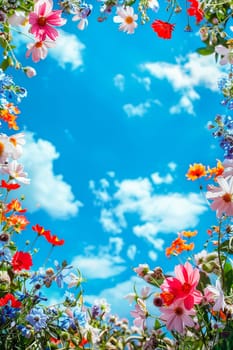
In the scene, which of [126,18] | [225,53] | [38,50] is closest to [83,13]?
[126,18]

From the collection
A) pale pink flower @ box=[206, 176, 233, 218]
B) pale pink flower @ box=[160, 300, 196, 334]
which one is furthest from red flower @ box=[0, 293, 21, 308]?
pale pink flower @ box=[206, 176, 233, 218]

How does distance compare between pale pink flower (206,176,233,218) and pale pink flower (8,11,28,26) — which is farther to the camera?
pale pink flower (8,11,28,26)

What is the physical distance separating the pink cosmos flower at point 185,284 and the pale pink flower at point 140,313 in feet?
1.05

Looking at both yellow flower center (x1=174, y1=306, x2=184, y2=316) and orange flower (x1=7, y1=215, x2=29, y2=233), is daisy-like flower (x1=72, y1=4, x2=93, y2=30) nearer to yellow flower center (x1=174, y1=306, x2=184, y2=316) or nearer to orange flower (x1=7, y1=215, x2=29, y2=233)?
orange flower (x1=7, y1=215, x2=29, y2=233)

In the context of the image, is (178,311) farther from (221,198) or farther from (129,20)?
(129,20)

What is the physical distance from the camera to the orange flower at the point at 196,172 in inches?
91.9

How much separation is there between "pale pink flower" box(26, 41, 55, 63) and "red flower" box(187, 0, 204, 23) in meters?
0.85

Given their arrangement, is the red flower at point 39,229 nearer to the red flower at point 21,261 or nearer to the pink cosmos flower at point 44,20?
the red flower at point 21,261

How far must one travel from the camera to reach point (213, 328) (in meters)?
1.42

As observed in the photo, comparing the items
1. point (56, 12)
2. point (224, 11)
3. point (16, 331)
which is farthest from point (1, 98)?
point (224, 11)

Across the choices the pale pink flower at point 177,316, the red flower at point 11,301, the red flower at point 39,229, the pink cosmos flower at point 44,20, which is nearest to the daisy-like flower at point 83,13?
the pink cosmos flower at point 44,20

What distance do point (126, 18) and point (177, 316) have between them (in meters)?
1.46

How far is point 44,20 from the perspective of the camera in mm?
1431

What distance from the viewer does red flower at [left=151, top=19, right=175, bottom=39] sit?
2.21m
